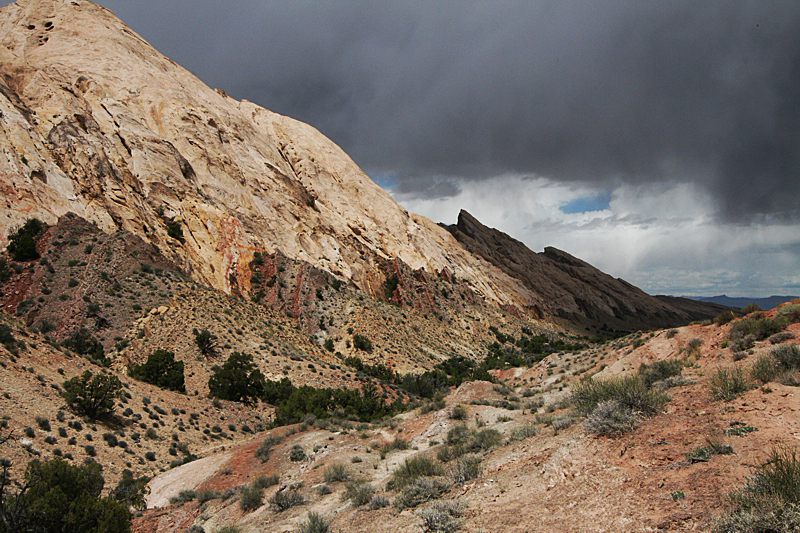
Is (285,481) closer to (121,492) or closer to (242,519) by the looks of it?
(242,519)

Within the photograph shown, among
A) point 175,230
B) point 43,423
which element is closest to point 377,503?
point 43,423

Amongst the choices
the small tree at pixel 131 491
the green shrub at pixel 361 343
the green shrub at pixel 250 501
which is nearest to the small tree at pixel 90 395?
the small tree at pixel 131 491

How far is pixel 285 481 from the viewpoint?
13.7 metres

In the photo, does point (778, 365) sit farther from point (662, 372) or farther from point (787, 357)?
point (662, 372)

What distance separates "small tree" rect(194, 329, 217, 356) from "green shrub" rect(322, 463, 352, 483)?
64.7 feet

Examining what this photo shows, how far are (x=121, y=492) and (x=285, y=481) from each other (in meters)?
5.34

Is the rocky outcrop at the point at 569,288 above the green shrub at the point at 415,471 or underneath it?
above

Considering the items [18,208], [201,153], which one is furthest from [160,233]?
[201,153]

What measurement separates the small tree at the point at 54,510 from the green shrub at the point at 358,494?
496 cm

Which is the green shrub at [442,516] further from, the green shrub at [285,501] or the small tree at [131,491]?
the small tree at [131,491]

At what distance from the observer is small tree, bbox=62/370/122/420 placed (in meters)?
18.6

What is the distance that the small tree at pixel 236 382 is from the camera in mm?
26703

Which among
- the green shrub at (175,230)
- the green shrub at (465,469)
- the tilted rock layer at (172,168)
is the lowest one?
the green shrub at (465,469)

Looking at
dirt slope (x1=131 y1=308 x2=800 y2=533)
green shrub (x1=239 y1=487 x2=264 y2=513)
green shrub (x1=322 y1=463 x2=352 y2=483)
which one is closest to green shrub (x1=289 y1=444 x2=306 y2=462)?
dirt slope (x1=131 y1=308 x2=800 y2=533)
